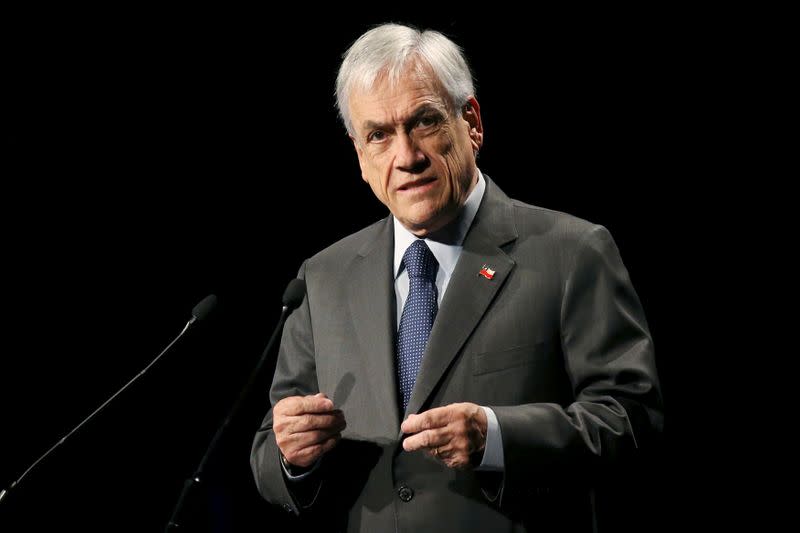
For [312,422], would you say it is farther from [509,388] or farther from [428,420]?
[509,388]

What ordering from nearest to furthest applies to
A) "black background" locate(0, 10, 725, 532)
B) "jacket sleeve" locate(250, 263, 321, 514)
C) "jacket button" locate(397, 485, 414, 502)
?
"jacket button" locate(397, 485, 414, 502) → "jacket sleeve" locate(250, 263, 321, 514) → "black background" locate(0, 10, 725, 532)

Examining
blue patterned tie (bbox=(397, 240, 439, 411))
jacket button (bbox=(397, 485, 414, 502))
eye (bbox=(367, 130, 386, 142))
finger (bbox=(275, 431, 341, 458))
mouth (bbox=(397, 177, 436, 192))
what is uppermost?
eye (bbox=(367, 130, 386, 142))

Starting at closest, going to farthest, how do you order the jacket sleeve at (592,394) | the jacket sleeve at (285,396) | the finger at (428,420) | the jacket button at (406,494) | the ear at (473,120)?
the finger at (428,420), the jacket sleeve at (592,394), the jacket button at (406,494), the jacket sleeve at (285,396), the ear at (473,120)

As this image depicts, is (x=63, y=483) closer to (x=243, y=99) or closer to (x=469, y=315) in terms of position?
(x=243, y=99)

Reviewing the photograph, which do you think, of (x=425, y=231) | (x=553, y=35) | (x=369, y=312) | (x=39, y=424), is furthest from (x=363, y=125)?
(x=39, y=424)

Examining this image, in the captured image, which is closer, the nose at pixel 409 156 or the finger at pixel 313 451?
the finger at pixel 313 451

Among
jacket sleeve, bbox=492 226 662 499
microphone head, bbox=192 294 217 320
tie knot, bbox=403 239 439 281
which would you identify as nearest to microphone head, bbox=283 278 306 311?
microphone head, bbox=192 294 217 320

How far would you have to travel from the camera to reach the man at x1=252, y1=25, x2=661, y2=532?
5.66 feet

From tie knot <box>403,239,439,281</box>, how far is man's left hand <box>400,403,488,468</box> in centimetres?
42

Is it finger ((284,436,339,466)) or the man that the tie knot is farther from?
finger ((284,436,339,466))

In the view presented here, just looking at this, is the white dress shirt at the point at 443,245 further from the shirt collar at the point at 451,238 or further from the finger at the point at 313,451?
the finger at the point at 313,451

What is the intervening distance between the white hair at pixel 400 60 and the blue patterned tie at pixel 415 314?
0.35 metres

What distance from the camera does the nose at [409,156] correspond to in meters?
1.93

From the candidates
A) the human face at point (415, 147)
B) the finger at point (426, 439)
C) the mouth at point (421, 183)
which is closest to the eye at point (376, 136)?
the human face at point (415, 147)
